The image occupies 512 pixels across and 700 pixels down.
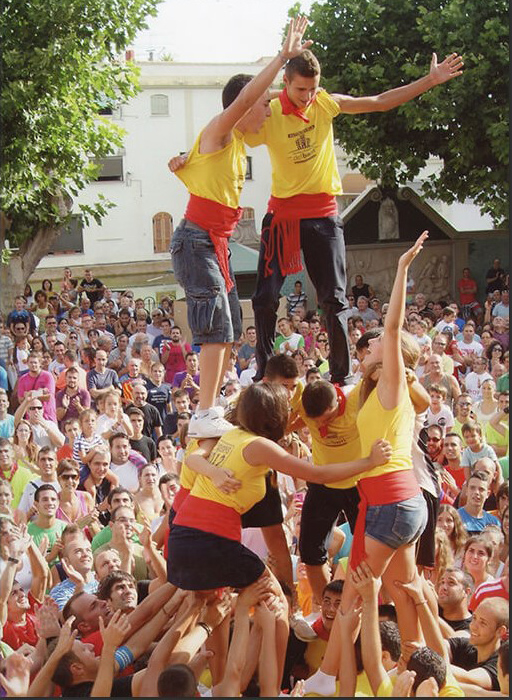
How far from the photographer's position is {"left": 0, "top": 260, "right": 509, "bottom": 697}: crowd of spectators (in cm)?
444

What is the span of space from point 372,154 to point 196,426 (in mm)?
12860

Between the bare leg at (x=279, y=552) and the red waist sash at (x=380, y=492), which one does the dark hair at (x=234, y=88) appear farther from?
the bare leg at (x=279, y=552)

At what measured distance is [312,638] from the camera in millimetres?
5070

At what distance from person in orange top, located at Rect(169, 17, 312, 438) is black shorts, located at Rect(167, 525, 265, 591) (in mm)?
613

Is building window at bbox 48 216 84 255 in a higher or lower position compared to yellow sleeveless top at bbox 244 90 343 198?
lower

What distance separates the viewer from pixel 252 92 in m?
4.61

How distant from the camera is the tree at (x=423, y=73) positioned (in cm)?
1514

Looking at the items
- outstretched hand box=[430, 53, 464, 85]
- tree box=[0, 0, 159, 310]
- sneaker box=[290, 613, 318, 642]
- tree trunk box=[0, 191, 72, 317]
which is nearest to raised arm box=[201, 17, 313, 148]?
outstretched hand box=[430, 53, 464, 85]

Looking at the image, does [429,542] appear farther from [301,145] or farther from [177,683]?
[301,145]

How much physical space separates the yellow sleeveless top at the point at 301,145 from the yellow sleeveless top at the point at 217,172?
14 cm

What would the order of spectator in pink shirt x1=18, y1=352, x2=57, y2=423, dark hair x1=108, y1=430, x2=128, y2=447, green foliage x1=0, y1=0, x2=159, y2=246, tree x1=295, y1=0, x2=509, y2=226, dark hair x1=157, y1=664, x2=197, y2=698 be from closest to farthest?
dark hair x1=157, y1=664, x2=197, y2=698, dark hair x1=108, y1=430, x2=128, y2=447, spectator in pink shirt x1=18, y1=352, x2=57, y2=423, green foliage x1=0, y1=0, x2=159, y2=246, tree x1=295, y1=0, x2=509, y2=226

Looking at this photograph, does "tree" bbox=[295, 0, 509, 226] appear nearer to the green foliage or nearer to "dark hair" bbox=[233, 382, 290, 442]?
the green foliage

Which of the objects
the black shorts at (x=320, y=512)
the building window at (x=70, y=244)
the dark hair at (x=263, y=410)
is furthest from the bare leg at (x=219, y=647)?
the building window at (x=70, y=244)

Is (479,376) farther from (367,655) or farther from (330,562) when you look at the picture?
(367,655)
